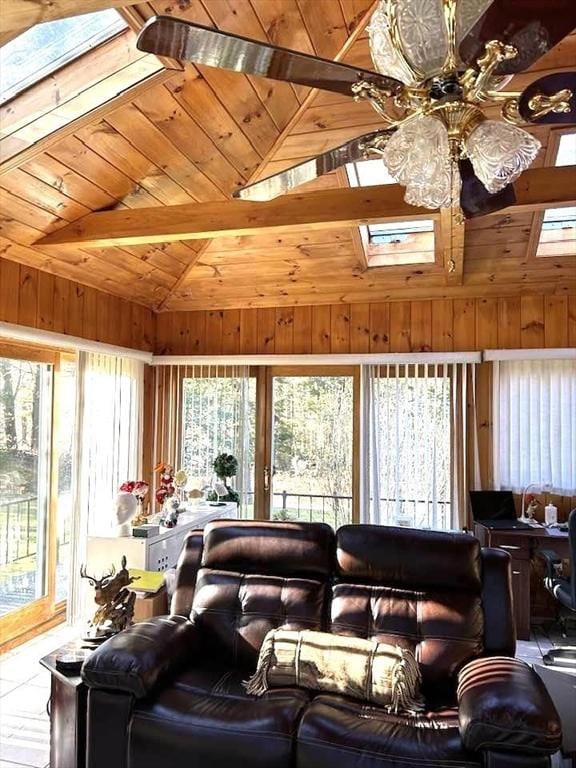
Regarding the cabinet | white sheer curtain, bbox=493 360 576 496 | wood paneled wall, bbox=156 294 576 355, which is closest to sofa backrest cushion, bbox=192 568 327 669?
the cabinet

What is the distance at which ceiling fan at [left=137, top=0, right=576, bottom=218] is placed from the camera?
4.37ft

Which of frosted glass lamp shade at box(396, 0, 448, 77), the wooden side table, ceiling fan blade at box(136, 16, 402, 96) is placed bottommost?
the wooden side table

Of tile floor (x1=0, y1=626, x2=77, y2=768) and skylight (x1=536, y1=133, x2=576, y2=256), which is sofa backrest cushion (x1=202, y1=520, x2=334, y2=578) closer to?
tile floor (x1=0, y1=626, x2=77, y2=768)

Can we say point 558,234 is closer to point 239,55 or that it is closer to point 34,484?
point 239,55

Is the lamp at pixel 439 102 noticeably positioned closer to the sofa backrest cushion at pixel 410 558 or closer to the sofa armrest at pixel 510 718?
the sofa backrest cushion at pixel 410 558

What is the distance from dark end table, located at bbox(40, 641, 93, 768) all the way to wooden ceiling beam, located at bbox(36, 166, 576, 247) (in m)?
2.34

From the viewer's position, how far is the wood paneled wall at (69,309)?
3.67 meters

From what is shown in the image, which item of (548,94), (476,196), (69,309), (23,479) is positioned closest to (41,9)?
(548,94)

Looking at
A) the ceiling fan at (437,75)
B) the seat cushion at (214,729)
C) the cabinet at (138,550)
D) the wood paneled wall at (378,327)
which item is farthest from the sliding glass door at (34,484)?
the ceiling fan at (437,75)

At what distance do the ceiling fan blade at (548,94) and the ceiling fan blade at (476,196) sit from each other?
43 centimetres

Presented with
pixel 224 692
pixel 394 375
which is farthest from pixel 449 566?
pixel 394 375

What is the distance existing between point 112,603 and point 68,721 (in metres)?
0.48

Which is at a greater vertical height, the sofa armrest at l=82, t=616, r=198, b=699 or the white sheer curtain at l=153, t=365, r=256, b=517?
the white sheer curtain at l=153, t=365, r=256, b=517

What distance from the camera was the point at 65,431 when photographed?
175 inches
